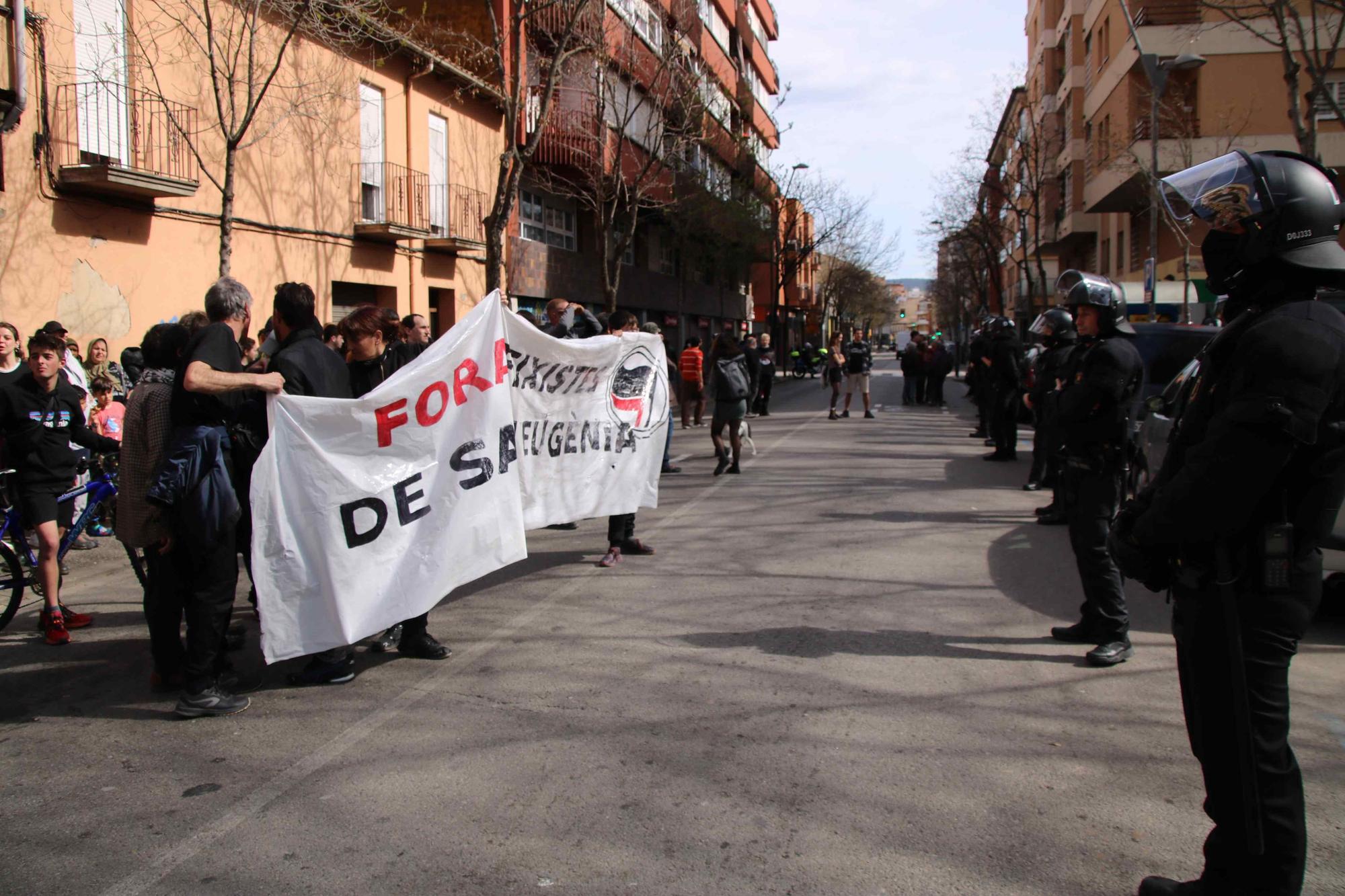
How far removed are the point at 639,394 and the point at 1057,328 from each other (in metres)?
4.11

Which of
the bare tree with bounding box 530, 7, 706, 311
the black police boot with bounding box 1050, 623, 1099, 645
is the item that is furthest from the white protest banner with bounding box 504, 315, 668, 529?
the bare tree with bounding box 530, 7, 706, 311

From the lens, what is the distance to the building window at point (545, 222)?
2662 centimetres

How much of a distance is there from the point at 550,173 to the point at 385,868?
80.1 ft

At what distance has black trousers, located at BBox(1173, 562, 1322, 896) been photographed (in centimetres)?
272

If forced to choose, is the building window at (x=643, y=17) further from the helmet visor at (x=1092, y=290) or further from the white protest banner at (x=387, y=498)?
the white protest banner at (x=387, y=498)

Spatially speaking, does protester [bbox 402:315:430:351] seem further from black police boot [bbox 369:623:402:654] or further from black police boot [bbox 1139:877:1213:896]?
black police boot [bbox 1139:877:1213:896]

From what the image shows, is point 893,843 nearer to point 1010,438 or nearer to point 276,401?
point 276,401

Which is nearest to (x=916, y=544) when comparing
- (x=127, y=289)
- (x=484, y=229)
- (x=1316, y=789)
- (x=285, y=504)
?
(x=1316, y=789)

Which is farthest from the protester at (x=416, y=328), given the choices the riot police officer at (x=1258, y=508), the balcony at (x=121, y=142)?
the balcony at (x=121, y=142)

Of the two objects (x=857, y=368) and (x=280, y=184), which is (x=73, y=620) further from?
(x=857, y=368)

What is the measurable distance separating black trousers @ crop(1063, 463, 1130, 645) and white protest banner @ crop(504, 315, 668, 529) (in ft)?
10.7

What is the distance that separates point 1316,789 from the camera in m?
3.90

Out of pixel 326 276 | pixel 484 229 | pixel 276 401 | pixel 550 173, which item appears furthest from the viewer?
pixel 550 173

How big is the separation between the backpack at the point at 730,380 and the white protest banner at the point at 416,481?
5648 mm
